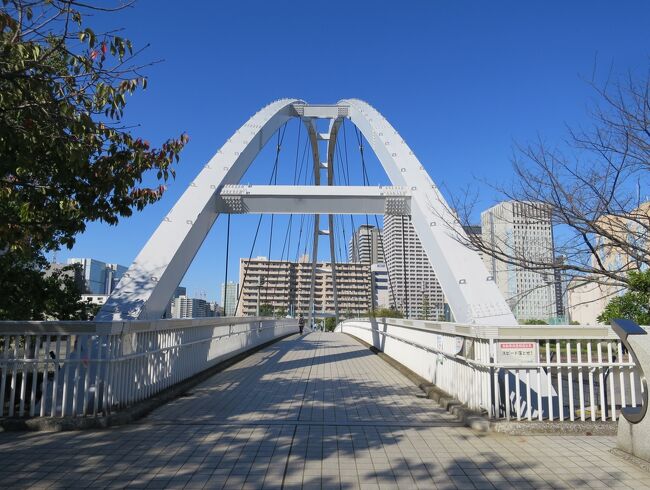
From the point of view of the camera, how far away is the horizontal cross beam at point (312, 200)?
11.9m

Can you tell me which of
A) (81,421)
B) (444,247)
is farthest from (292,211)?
(81,421)

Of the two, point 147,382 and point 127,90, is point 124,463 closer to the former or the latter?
point 147,382

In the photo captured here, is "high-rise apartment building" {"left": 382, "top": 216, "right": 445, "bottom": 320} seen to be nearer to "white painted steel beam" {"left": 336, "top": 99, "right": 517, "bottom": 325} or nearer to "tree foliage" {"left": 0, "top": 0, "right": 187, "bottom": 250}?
"white painted steel beam" {"left": 336, "top": 99, "right": 517, "bottom": 325}

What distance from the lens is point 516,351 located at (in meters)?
5.82

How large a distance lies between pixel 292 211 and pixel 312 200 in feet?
1.79

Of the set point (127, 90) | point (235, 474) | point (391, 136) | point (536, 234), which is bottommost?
point (235, 474)

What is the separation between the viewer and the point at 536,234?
6531 mm

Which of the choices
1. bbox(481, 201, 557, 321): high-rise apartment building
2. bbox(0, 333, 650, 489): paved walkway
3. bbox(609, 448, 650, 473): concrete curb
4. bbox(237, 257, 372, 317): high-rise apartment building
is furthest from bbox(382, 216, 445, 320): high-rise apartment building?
bbox(609, 448, 650, 473): concrete curb

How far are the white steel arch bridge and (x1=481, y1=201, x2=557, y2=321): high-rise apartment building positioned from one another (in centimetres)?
95

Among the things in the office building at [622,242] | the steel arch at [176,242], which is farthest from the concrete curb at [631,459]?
the steel arch at [176,242]

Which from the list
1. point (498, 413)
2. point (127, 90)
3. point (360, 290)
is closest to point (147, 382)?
point (127, 90)

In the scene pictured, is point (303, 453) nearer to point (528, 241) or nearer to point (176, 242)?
point (528, 241)

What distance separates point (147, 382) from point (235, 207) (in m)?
5.77

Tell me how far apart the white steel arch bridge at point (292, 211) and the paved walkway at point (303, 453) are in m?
2.68
